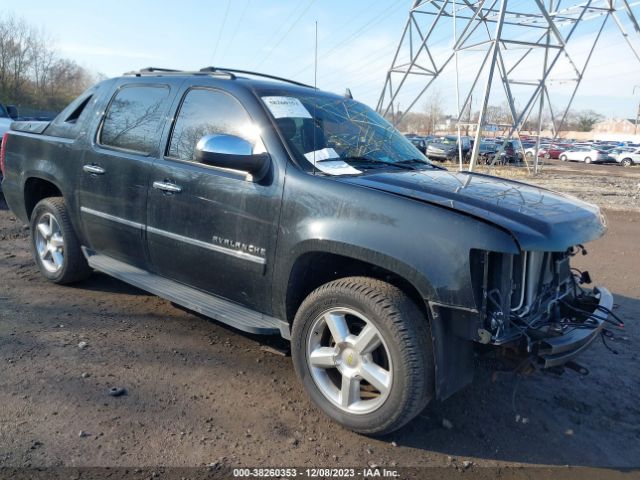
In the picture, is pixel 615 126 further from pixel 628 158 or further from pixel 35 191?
pixel 35 191

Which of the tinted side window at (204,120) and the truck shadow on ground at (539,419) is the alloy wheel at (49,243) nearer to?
the tinted side window at (204,120)

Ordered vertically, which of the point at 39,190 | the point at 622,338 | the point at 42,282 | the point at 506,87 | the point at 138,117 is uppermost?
the point at 506,87

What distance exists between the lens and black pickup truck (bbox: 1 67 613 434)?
253 centimetres

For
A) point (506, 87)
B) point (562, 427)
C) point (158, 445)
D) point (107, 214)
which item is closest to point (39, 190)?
point (107, 214)

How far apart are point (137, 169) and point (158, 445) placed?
2037mm

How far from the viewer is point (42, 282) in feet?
16.4

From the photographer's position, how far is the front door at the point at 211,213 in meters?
3.17

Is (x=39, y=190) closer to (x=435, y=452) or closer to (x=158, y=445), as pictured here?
(x=158, y=445)

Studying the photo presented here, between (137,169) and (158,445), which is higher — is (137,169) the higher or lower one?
the higher one

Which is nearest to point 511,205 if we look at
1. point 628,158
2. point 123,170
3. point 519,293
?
point 519,293

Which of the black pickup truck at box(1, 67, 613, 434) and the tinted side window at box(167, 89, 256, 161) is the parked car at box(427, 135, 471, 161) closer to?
the black pickup truck at box(1, 67, 613, 434)

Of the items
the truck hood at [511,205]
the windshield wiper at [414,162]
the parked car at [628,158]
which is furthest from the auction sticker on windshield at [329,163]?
the parked car at [628,158]

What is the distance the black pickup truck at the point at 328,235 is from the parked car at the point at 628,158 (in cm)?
4355

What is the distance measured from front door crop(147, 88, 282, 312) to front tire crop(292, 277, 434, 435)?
0.45m
